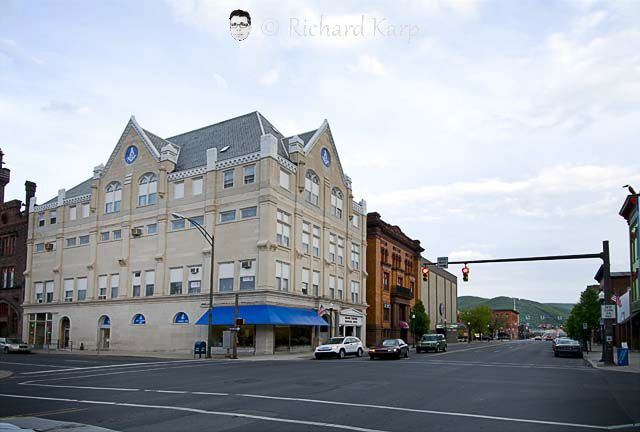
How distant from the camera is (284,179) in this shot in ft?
159

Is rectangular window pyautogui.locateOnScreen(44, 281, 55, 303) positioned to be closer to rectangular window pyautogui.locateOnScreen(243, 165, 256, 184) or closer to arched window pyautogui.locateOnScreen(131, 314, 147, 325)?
arched window pyautogui.locateOnScreen(131, 314, 147, 325)

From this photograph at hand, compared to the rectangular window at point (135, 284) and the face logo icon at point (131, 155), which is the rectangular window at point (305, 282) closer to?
the rectangular window at point (135, 284)

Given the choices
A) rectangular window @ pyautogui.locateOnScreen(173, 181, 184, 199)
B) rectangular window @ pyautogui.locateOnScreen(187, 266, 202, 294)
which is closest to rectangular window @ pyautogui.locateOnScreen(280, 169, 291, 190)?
rectangular window @ pyautogui.locateOnScreen(173, 181, 184, 199)

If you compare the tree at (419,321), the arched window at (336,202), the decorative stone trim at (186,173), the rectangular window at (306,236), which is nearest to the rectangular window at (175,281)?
the decorative stone trim at (186,173)

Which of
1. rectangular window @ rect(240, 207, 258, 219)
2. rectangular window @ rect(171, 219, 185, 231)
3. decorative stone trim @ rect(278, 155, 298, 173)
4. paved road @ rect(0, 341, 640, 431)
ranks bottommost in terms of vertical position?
paved road @ rect(0, 341, 640, 431)

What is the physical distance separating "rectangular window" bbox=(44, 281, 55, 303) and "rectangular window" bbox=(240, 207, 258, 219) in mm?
25346

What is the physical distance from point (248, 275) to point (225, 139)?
13958mm

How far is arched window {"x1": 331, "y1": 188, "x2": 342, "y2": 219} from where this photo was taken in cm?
5713

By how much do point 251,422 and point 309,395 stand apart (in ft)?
15.6

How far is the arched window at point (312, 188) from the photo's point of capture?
2046 inches

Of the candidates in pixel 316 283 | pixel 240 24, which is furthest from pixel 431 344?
pixel 240 24

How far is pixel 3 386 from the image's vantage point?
1980 cm

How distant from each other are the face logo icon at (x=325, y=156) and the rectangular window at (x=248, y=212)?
11302mm

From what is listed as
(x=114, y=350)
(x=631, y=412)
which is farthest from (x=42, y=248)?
(x=631, y=412)
